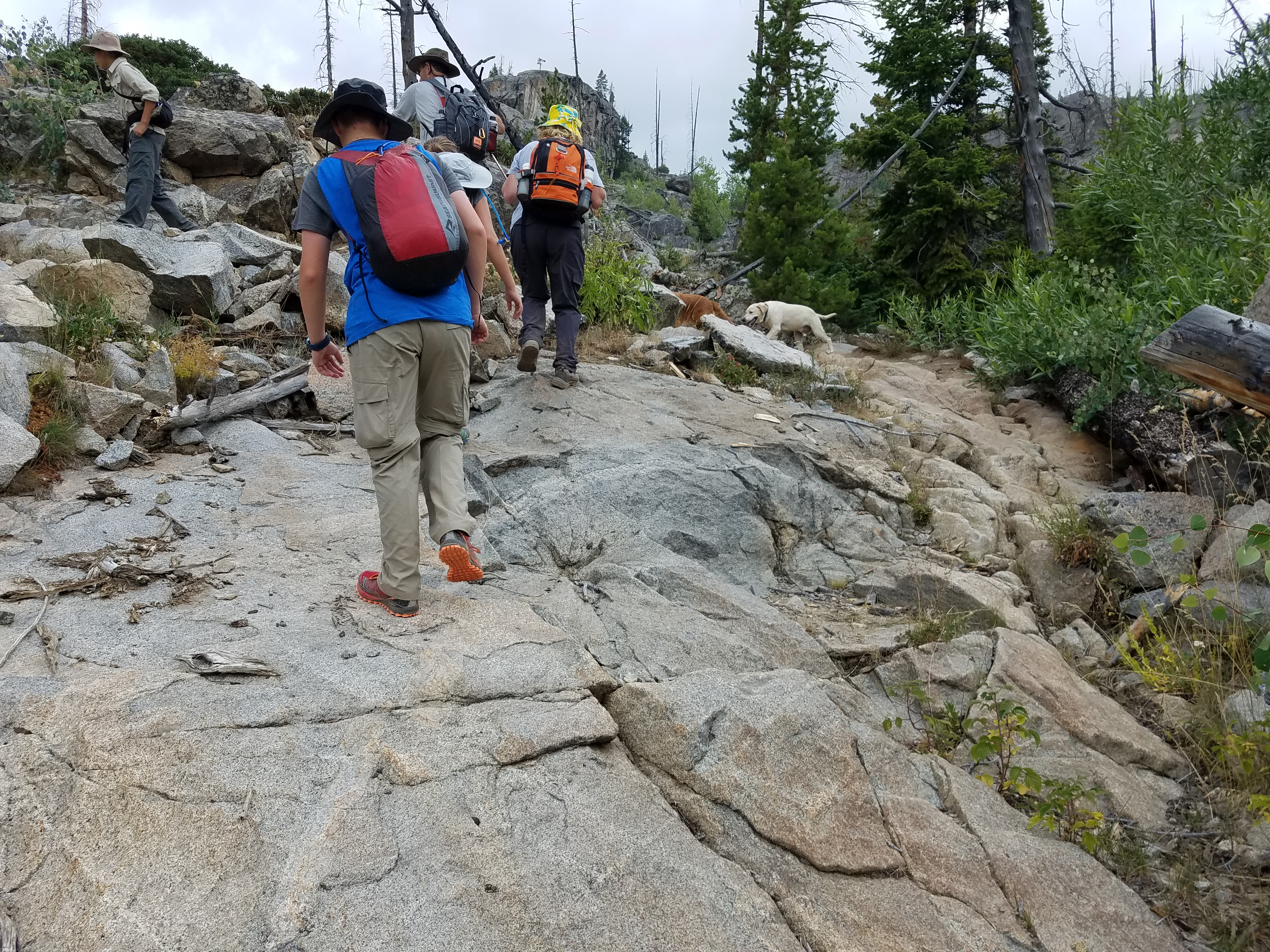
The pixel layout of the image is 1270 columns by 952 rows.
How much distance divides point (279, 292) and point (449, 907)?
752cm

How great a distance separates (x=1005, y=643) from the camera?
414 centimetres

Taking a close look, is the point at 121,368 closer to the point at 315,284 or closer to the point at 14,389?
the point at 14,389

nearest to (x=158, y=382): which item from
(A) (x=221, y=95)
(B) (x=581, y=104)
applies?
(A) (x=221, y=95)

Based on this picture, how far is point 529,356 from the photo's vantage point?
6.59 metres

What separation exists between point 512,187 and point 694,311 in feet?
15.4

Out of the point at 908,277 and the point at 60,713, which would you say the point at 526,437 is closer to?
the point at 60,713

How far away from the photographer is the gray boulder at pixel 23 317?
5812mm

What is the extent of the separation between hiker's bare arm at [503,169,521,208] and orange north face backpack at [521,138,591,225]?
0.30ft

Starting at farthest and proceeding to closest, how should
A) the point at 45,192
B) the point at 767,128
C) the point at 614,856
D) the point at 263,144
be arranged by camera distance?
1. the point at 767,128
2. the point at 263,144
3. the point at 45,192
4. the point at 614,856

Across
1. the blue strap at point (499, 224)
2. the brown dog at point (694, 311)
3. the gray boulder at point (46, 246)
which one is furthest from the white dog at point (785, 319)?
the gray boulder at point (46, 246)

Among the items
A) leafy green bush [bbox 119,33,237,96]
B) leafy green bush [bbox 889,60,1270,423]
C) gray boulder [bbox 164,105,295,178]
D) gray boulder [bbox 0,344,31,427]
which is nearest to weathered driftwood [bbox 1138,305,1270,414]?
leafy green bush [bbox 889,60,1270,423]

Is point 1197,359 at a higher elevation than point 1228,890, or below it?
higher

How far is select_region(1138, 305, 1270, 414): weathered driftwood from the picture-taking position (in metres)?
3.32

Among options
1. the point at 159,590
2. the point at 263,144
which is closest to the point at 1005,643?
the point at 159,590
